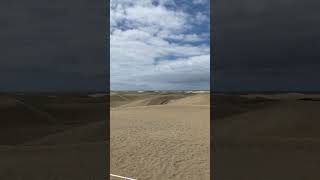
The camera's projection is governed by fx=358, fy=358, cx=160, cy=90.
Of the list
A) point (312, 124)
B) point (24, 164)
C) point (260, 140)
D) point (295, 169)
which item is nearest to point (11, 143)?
point (24, 164)

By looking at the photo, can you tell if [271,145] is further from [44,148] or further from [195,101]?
[195,101]

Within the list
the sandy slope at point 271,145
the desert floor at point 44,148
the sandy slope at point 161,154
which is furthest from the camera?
the sandy slope at point 161,154

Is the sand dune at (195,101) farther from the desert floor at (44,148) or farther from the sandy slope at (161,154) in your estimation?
the sandy slope at (161,154)

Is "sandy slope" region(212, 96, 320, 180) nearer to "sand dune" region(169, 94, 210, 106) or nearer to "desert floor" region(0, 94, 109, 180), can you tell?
"desert floor" region(0, 94, 109, 180)

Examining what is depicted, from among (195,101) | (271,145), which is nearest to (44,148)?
(271,145)

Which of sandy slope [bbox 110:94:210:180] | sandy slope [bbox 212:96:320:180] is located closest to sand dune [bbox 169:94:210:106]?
sandy slope [bbox 212:96:320:180]

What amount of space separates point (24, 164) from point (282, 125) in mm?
14920

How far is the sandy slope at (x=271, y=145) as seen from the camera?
10.8 meters

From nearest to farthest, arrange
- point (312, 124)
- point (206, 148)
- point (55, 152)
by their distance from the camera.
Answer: point (55, 152), point (206, 148), point (312, 124)

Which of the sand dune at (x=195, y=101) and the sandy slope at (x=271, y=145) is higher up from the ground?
the sand dune at (x=195, y=101)

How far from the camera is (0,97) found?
2675 cm

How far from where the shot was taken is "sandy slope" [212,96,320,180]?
35.6 ft

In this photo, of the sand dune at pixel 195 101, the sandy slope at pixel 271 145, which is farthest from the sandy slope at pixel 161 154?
the sand dune at pixel 195 101

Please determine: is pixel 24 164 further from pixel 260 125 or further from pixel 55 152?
pixel 260 125
